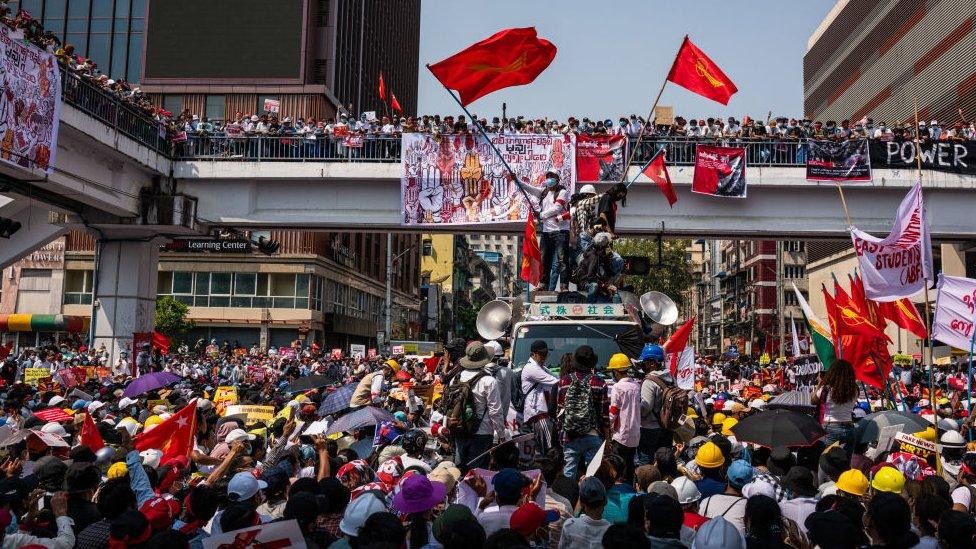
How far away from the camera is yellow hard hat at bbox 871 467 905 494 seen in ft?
20.9

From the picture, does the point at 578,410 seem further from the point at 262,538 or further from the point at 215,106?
the point at 215,106

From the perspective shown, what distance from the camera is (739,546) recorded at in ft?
15.1

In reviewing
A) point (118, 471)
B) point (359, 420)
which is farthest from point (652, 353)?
point (118, 471)

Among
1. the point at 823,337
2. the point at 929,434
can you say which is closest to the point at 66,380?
the point at 823,337

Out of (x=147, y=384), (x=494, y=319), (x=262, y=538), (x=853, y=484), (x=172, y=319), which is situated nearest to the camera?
(x=262, y=538)

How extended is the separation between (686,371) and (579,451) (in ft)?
14.3

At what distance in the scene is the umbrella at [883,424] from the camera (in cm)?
855

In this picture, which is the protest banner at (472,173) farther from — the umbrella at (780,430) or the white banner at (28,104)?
the umbrella at (780,430)

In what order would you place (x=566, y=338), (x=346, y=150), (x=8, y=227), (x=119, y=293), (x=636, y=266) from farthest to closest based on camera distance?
(x=119, y=293), (x=346, y=150), (x=8, y=227), (x=636, y=266), (x=566, y=338)

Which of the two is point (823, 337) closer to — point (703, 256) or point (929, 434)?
point (929, 434)

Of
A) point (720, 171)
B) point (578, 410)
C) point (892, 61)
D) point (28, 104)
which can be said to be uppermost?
point (892, 61)

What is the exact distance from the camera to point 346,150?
25.8 m

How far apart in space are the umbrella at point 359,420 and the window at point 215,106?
1959 inches

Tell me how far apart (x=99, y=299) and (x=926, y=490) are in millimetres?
25470
